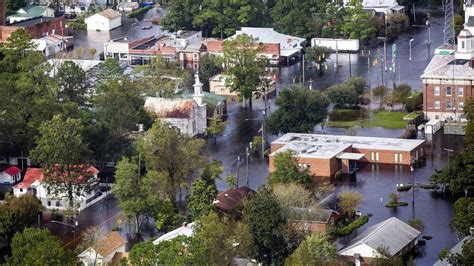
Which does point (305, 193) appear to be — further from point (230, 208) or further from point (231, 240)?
point (231, 240)

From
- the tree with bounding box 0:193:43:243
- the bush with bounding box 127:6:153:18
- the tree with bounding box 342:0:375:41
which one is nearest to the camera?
the tree with bounding box 0:193:43:243

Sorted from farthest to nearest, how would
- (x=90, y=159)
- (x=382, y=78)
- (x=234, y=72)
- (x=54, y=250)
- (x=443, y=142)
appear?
(x=382, y=78)
(x=234, y=72)
(x=443, y=142)
(x=90, y=159)
(x=54, y=250)

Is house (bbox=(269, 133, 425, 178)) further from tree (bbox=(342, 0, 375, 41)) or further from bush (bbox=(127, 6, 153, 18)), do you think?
bush (bbox=(127, 6, 153, 18))

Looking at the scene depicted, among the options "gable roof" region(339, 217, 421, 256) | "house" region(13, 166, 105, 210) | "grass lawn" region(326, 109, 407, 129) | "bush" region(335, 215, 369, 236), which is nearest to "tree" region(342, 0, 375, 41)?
"grass lawn" region(326, 109, 407, 129)

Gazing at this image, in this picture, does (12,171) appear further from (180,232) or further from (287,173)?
(180,232)

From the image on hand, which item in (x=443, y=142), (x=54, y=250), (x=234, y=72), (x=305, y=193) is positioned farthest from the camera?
(x=234, y=72)

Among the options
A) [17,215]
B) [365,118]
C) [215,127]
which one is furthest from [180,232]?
[365,118]

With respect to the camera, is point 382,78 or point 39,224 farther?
point 382,78

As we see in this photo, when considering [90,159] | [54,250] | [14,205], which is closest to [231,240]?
[54,250]
